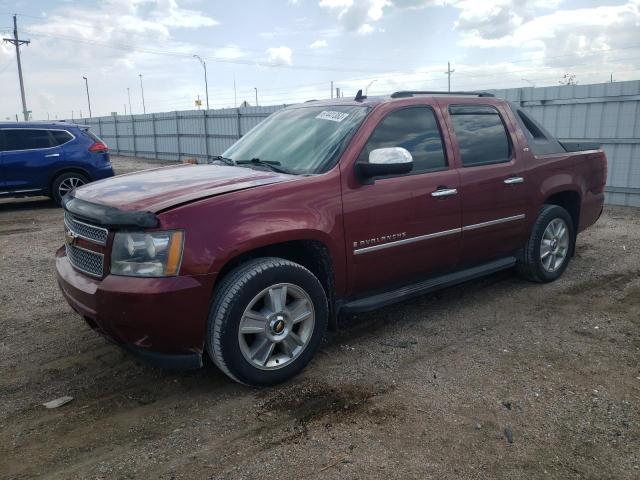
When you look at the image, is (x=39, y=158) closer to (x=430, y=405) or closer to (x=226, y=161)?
(x=226, y=161)

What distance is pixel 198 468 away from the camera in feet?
8.74

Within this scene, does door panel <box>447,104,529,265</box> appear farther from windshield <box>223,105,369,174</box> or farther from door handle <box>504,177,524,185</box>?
windshield <box>223,105,369,174</box>

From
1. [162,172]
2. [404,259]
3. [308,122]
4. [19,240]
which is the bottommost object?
[19,240]

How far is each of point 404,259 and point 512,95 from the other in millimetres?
8939

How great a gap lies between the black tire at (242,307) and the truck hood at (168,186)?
52 cm

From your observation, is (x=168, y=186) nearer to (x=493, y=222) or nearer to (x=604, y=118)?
(x=493, y=222)

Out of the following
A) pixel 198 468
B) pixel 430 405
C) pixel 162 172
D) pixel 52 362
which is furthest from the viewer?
pixel 162 172

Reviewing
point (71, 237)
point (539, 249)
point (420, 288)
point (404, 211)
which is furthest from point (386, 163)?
point (539, 249)

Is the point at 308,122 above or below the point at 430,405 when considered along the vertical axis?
above

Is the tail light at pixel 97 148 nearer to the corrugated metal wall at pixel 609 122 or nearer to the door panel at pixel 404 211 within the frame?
the door panel at pixel 404 211

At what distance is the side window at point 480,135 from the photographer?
14.7ft

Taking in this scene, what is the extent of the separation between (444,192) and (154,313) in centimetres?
237

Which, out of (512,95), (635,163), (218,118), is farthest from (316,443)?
(218,118)

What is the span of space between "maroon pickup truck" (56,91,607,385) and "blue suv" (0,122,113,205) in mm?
7458
